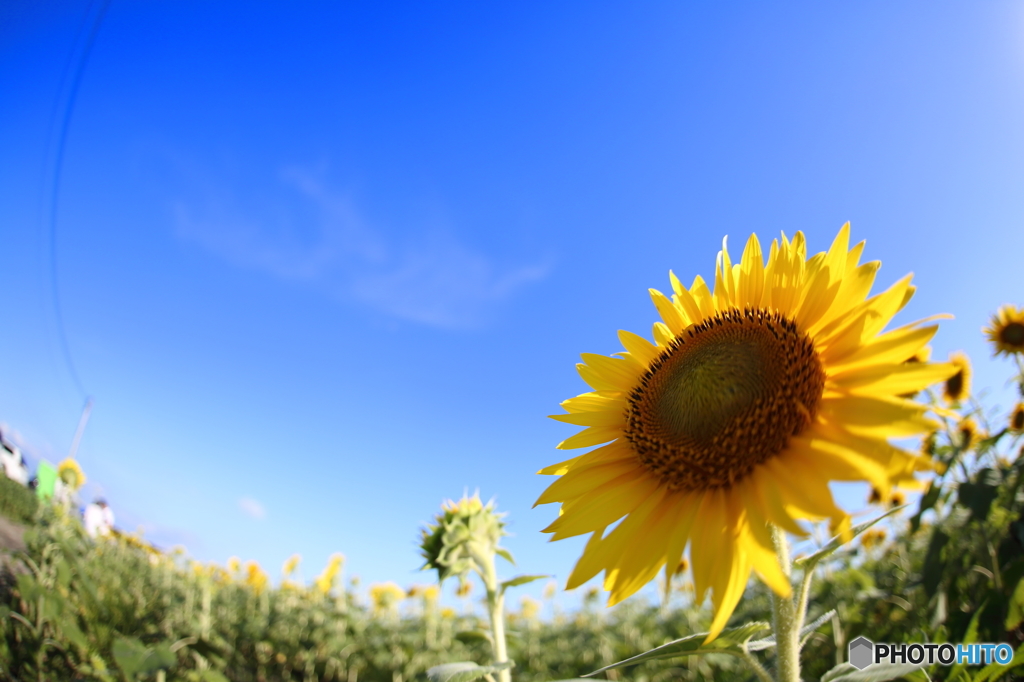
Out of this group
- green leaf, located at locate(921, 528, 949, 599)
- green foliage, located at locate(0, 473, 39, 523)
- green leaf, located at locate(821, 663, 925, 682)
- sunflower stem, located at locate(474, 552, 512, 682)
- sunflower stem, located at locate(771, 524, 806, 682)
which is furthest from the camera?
green foliage, located at locate(0, 473, 39, 523)

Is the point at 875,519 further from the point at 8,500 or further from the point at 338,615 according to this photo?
the point at 8,500

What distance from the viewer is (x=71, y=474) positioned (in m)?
5.20

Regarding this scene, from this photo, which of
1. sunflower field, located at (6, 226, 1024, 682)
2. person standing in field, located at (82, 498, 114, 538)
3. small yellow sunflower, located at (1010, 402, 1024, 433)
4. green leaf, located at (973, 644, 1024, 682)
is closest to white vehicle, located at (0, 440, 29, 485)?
person standing in field, located at (82, 498, 114, 538)

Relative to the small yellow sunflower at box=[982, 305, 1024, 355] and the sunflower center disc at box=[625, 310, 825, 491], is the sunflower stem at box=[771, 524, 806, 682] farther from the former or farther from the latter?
the small yellow sunflower at box=[982, 305, 1024, 355]

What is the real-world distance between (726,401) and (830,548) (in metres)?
0.37

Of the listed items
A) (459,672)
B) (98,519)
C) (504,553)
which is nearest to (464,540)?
(504,553)

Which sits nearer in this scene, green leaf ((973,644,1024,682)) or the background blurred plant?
green leaf ((973,644,1024,682))

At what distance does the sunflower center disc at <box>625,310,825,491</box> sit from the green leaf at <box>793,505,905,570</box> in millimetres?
193

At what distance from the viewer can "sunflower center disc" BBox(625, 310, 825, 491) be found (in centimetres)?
111

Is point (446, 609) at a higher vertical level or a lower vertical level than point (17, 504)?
lower

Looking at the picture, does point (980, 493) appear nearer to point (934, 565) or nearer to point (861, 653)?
point (934, 565)

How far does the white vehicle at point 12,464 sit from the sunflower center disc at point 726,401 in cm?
735

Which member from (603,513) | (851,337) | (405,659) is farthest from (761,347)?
(405,659)

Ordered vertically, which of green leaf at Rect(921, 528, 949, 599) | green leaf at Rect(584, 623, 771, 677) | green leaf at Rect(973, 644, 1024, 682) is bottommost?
green leaf at Rect(973, 644, 1024, 682)
